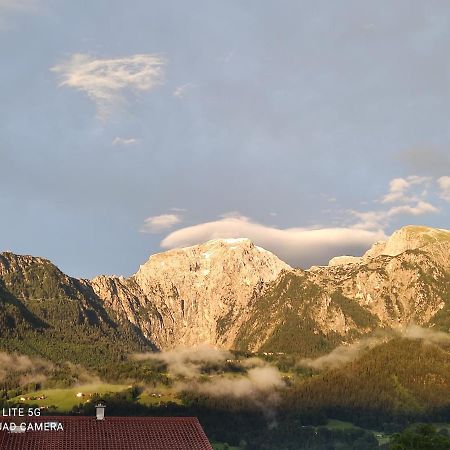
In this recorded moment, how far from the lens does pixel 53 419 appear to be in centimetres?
9450

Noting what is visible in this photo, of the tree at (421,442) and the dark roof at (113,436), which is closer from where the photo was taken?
the dark roof at (113,436)

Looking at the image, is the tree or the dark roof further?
the tree

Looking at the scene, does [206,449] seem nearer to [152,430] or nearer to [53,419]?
[152,430]

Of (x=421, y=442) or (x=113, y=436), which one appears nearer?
(x=113, y=436)

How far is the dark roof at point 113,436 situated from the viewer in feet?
294


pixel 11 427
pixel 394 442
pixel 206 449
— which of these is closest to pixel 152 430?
pixel 206 449

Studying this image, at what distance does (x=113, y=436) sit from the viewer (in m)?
93.0

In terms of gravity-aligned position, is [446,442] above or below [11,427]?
below

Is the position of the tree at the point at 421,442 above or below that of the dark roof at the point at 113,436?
below

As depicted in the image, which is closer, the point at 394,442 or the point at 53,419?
the point at 53,419

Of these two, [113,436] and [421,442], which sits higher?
[113,436]

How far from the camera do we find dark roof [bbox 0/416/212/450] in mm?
89750

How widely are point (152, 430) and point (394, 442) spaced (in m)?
35.9

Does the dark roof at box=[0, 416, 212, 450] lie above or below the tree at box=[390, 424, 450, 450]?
above
